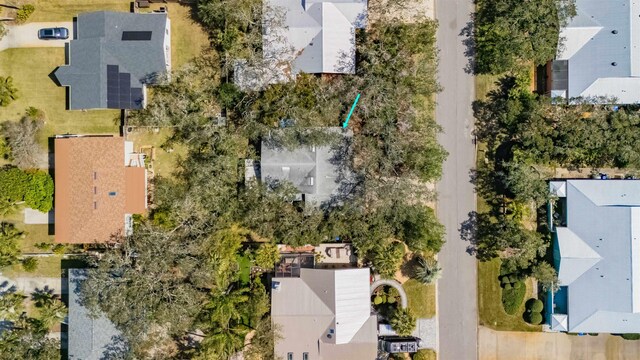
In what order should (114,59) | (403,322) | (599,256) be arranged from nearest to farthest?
(599,256) → (403,322) → (114,59)

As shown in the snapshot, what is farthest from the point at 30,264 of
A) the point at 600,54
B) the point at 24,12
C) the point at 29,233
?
the point at 600,54

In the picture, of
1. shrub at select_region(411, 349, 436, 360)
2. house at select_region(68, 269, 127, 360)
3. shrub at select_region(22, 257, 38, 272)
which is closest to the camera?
house at select_region(68, 269, 127, 360)

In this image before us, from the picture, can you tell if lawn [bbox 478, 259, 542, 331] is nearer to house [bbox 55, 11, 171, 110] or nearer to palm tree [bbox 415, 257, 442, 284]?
palm tree [bbox 415, 257, 442, 284]

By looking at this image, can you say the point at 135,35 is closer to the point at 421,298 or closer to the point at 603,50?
the point at 421,298

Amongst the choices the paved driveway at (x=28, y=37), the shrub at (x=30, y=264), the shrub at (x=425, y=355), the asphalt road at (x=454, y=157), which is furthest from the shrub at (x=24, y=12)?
the shrub at (x=425, y=355)

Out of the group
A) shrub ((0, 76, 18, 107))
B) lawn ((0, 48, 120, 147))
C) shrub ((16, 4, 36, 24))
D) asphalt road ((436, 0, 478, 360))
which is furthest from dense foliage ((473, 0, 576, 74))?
shrub ((0, 76, 18, 107))

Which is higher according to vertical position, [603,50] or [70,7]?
[70,7]

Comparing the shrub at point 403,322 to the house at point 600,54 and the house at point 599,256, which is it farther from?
the house at point 600,54

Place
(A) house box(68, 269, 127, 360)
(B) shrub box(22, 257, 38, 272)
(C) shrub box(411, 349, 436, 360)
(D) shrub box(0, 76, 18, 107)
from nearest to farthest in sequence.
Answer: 1. (A) house box(68, 269, 127, 360)
2. (C) shrub box(411, 349, 436, 360)
3. (B) shrub box(22, 257, 38, 272)
4. (D) shrub box(0, 76, 18, 107)
